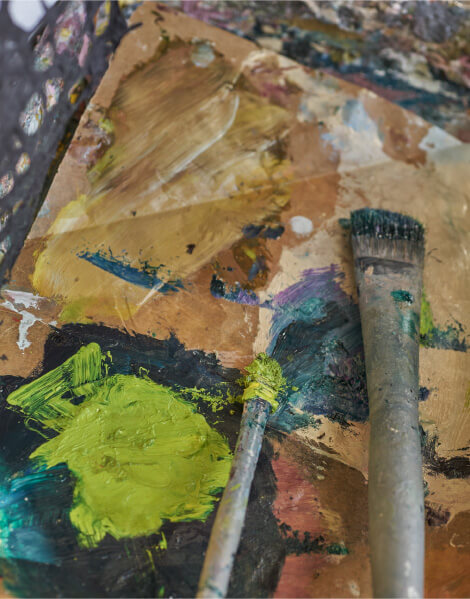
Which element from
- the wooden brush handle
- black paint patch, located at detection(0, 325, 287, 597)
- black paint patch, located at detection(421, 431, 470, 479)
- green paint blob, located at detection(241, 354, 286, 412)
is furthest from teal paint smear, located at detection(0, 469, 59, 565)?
black paint patch, located at detection(421, 431, 470, 479)

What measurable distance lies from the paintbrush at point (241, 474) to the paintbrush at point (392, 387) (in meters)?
0.24

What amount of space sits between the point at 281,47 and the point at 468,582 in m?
1.69

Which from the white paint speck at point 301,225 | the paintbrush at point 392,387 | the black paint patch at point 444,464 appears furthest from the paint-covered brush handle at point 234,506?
the white paint speck at point 301,225

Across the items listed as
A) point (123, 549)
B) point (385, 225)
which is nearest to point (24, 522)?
point (123, 549)

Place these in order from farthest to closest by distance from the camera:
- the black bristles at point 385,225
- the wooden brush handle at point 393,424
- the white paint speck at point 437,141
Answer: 1. the white paint speck at point 437,141
2. the black bristles at point 385,225
3. the wooden brush handle at point 393,424

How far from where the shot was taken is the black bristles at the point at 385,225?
57.4 inches

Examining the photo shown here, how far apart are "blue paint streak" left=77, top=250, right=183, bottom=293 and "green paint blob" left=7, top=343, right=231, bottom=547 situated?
0.78 feet

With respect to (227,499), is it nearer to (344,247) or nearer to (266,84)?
(344,247)

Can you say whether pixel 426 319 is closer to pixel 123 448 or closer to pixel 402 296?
pixel 402 296

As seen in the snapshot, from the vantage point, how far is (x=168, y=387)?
4.10ft

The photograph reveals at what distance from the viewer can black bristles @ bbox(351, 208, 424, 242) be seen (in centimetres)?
146

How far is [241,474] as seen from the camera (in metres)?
1.08

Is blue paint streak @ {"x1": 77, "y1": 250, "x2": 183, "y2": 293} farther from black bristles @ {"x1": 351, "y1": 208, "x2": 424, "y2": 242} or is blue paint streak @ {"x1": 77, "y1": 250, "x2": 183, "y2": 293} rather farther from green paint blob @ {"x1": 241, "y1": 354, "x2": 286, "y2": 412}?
black bristles @ {"x1": 351, "y1": 208, "x2": 424, "y2": 242}

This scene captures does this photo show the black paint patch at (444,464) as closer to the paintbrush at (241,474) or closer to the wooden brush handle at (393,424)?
the wooden brush handle at (393,424)
